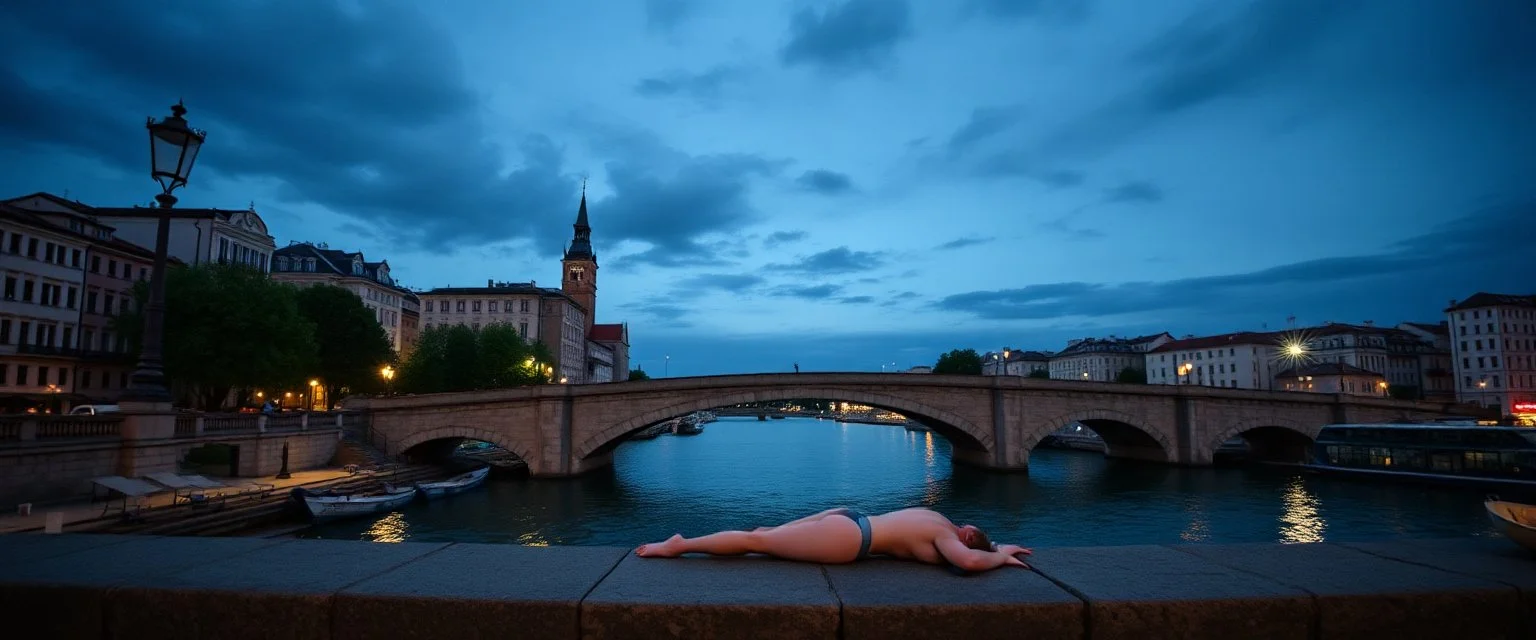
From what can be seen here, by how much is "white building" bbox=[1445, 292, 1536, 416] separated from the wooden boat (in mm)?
94740

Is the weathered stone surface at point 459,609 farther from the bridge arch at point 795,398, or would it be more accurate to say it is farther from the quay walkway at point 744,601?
the bridge arch at point 795,398

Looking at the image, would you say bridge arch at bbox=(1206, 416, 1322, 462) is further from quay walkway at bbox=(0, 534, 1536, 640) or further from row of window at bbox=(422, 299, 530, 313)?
row of window at bbox=(422, 299, 530, 313)

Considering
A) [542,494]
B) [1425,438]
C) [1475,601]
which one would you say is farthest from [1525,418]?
[1475,601]

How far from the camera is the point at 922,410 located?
3919 cm

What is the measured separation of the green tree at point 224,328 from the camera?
3328 centimetres

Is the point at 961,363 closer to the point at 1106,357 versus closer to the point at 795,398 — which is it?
the point at 1106,357

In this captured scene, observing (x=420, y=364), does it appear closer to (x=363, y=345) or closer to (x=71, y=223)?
(x=363, y=345)

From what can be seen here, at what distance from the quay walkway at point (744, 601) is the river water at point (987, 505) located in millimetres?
18072

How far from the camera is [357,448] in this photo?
110ft

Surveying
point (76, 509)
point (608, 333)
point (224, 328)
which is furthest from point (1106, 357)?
point (76, 509)

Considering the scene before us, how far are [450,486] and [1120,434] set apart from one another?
41.3m

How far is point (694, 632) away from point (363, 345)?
54.1 metres

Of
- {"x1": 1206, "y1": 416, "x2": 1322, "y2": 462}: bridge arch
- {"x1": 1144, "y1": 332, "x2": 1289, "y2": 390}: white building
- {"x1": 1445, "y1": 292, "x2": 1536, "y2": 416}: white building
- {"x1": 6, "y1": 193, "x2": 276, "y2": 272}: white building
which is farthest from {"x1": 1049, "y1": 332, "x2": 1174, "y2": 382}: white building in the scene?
{"x1": 6, "y1": 193, "x2": 276, "y2": 272}: white building

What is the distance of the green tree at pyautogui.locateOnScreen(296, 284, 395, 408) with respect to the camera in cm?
4791
